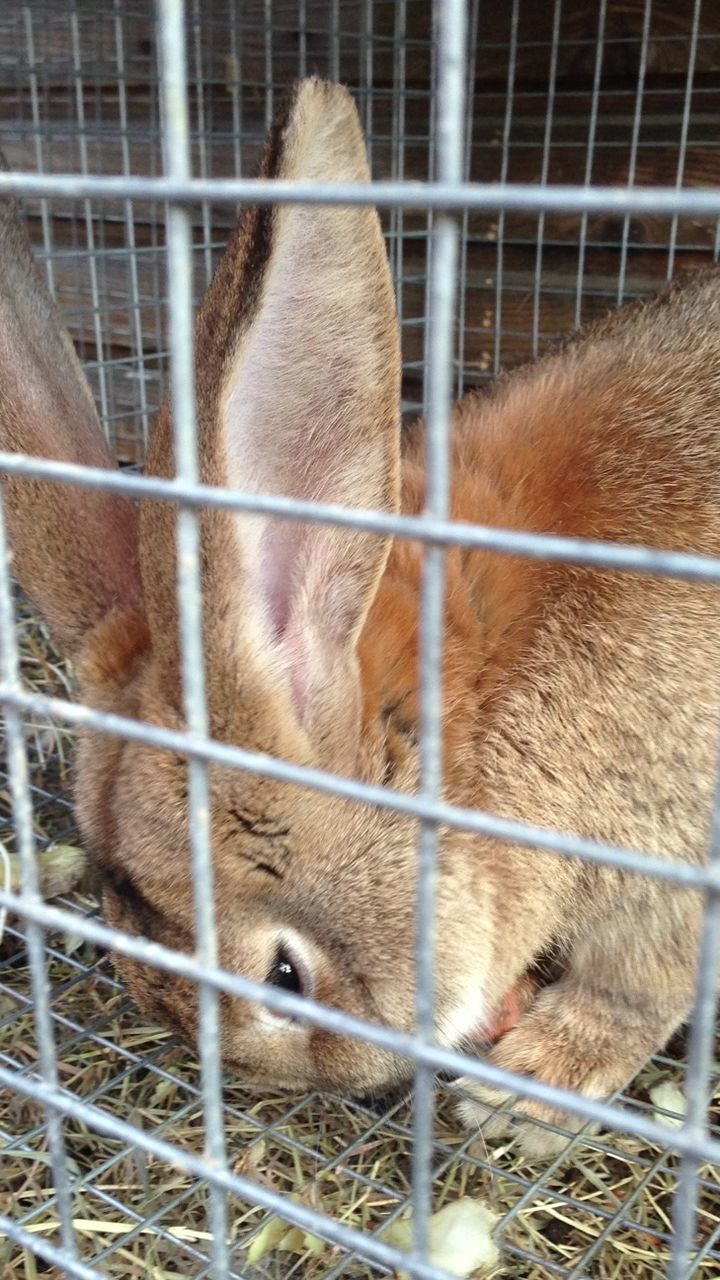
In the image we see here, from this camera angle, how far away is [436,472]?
0.61 meters

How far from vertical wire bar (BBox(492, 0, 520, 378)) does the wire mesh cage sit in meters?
0.01

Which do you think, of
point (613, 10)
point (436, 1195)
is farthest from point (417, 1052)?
point (613, 10)

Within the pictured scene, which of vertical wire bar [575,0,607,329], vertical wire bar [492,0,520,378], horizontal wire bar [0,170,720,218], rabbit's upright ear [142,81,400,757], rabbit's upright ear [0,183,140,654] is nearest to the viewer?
horizontal wire bar [0,170,720,218]

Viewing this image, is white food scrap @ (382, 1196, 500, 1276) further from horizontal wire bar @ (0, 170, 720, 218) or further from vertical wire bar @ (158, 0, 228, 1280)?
horizontal wire bar @ (0, 170, 720, 218)

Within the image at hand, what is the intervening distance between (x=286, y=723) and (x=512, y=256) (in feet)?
6.72

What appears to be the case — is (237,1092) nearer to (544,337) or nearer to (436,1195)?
(436,1195)

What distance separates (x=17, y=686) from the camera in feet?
2.90

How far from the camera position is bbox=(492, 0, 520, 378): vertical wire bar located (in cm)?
251

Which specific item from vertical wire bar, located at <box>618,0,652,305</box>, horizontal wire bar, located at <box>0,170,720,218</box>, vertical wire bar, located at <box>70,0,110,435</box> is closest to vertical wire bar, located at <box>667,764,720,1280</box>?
horizontal wire bar, located at <box>0,170,720,218</box>

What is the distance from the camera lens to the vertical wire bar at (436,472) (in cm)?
57

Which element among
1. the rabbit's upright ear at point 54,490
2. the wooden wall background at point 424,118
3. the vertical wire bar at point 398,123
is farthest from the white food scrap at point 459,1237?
the vertical wire bar at point 398,123

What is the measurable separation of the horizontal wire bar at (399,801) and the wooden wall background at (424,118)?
70.7 inches

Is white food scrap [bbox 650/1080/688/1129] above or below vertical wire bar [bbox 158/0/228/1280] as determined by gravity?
below

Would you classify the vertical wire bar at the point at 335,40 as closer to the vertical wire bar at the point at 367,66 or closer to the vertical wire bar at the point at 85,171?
the vertical wire bar at the point at 367,66
